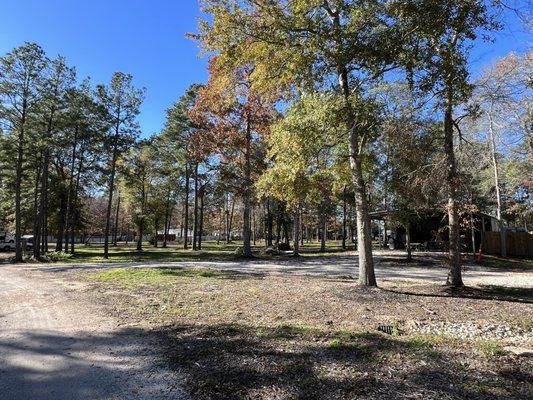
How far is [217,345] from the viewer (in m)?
5.64

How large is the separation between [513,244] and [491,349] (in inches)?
1005

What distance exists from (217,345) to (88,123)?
24.1m

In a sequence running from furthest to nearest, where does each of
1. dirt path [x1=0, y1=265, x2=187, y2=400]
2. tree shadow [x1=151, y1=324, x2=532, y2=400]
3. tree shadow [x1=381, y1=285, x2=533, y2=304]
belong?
tree shadow [x1=381, y1=285, x2=533, y2=304], dirt path [x1=0, y1=265, x2=187, y2=400], tree shadow [x1=151, y1=324, x2=532, y2=400]

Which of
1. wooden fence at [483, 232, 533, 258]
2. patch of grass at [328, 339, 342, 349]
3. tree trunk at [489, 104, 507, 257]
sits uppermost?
tree trunk at [489, 104, 507, 257]

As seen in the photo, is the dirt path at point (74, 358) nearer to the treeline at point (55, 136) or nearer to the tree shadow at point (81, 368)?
the tree shadow at point (81, 368)

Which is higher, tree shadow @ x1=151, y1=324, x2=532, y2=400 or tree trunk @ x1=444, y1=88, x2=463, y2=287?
tree trunk @ x1=444, y1=88, x2=463, y2=287

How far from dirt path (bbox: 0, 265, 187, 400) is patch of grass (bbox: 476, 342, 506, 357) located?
3.78 m

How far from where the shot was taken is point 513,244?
87.4ft

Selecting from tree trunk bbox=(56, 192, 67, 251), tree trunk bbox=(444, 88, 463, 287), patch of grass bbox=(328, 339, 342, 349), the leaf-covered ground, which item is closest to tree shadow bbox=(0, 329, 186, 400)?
the leaf-covered ground

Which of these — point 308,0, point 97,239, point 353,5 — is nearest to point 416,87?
point 353,5

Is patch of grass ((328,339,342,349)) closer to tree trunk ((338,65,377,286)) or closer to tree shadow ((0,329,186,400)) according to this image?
tree shadow ((0,329,186,400))

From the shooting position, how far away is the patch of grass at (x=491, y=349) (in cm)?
494

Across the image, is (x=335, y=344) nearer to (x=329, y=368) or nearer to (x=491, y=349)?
(x=329, y=368)

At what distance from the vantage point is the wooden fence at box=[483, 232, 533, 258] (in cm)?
2623
